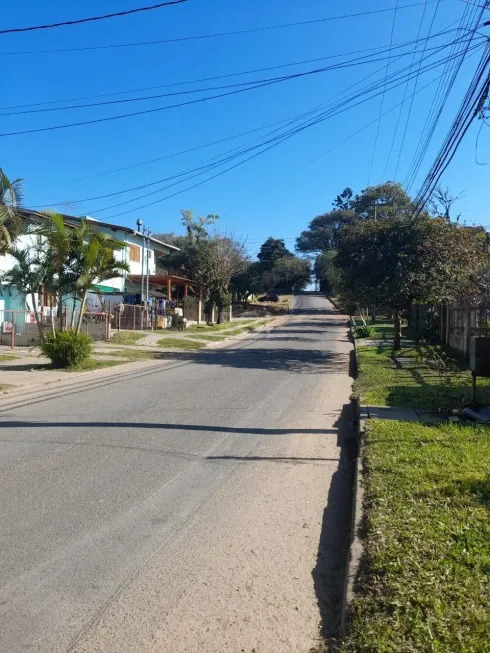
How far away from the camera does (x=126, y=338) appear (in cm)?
2923

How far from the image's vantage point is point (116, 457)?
292 inches

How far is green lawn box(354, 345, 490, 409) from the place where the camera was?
11141 mm

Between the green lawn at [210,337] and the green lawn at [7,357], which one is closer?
the green lawn at [7,357]

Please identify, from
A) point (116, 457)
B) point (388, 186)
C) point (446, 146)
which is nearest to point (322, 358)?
point (446, 146)

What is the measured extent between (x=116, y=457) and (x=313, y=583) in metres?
3.80

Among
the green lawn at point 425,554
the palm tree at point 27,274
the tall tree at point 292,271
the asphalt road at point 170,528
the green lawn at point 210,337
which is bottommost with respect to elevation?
the asphalt road at point 170,528

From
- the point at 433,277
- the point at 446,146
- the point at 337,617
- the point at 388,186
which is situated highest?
the point at 388,186

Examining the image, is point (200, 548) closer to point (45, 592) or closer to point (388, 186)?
point (45, 592)

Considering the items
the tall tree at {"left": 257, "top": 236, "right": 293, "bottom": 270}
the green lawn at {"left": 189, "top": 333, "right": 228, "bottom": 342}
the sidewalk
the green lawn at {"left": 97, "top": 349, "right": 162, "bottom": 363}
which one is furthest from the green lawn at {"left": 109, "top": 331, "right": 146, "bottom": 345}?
the tall tree at {"left": 257, "top": 236, "right": 293, "bottom": 270}

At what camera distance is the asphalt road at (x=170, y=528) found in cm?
361

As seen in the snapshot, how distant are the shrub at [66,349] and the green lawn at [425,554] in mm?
12591

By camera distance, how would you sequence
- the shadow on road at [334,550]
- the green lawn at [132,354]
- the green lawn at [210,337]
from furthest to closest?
the green lawn at [210,337] < the green lawn at [132,354] < the shadow on road at [334,550]

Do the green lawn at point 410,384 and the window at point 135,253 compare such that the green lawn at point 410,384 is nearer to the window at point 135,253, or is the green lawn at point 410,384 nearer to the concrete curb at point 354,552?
the concrete curb at point 354,552

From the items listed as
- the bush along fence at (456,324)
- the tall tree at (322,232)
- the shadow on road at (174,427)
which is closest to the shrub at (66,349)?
the shadow on road at (174,427)
